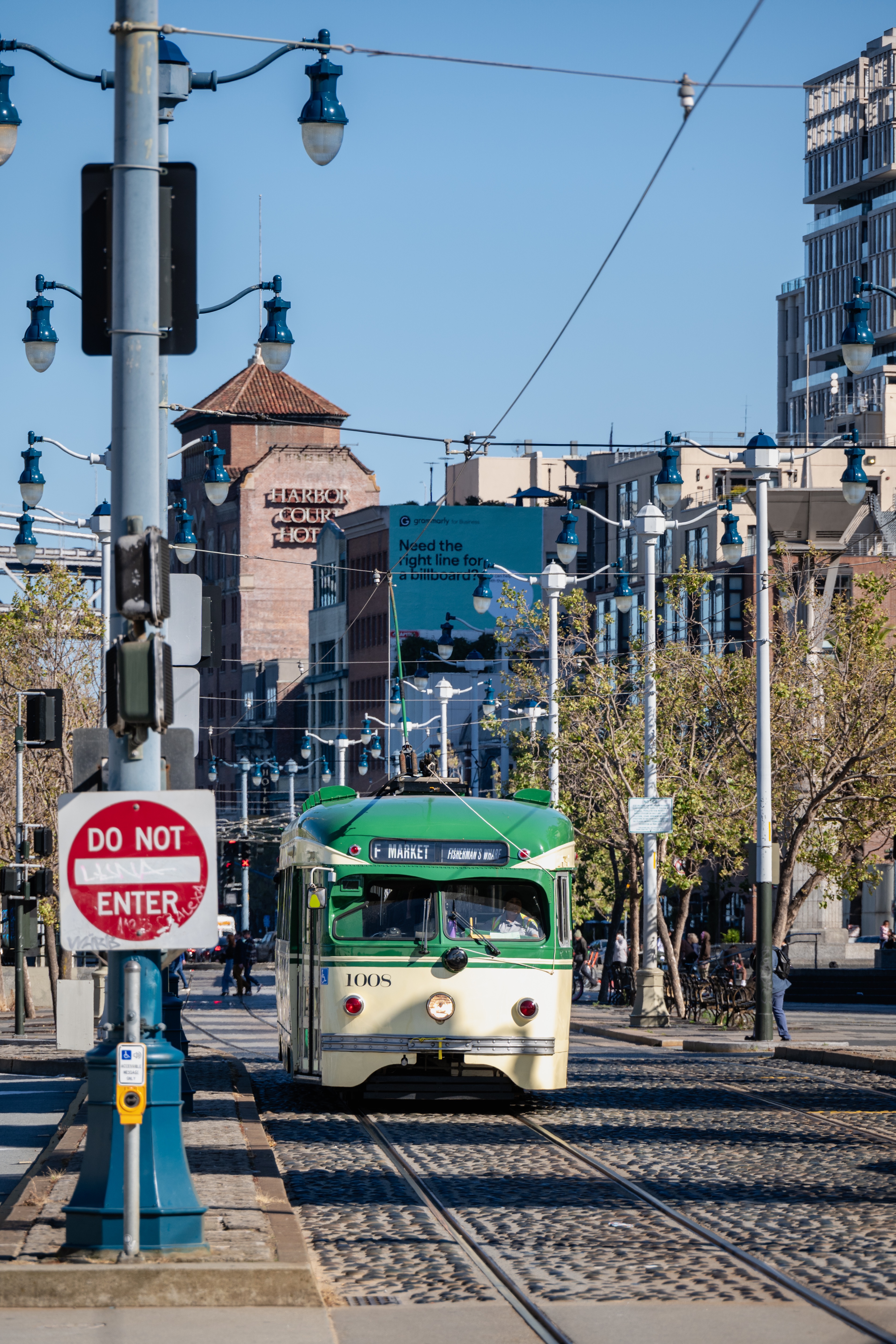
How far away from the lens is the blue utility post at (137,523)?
36.8 feet

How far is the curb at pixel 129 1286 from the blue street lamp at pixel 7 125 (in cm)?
943

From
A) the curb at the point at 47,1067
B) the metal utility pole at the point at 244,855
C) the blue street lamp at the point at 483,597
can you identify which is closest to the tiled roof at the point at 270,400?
the metal utility pole at the point at 244,855

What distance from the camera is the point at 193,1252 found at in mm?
11180

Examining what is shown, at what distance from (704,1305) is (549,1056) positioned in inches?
429

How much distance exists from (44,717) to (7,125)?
14.3 metres

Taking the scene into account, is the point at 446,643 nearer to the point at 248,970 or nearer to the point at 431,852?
the point at 248,970

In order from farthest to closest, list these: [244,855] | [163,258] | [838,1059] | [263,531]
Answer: [263,531] < [244,855] < [838,1059] < [163,258]

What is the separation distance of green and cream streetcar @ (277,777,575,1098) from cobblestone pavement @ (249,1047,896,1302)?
21.0 inches

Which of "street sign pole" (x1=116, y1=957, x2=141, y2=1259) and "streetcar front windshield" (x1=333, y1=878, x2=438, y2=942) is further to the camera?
"streetcar front windshield" (x1=333, y1=878, x2=438, y2=942)

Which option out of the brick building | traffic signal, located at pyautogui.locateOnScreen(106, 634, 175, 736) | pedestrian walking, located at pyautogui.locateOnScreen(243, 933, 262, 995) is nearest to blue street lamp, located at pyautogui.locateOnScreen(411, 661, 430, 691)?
pedestrian walking, located at pyautogui.locateOnScreen(243, 933, 262, 995)

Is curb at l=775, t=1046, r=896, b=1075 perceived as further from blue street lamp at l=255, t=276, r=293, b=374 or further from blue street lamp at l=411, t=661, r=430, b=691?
blue street lamp at l=411, t=661, r=430, b=691

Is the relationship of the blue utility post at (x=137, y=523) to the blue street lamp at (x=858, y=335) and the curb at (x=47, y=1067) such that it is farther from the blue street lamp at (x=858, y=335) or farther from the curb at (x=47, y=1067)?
the curb at (x=47, y=1067)

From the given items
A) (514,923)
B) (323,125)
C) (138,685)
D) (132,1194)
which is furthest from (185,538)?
(132,1194)

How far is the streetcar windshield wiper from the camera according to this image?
21.9 meters
